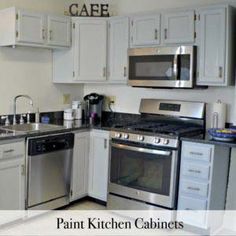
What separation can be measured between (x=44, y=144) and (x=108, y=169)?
2.55ft

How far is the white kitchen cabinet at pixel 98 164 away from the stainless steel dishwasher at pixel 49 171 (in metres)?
A: 0.31

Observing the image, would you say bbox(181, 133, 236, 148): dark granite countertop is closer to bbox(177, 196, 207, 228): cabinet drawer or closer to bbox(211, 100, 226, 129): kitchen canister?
bbox(211, 100, 226, 129): kitchen canister

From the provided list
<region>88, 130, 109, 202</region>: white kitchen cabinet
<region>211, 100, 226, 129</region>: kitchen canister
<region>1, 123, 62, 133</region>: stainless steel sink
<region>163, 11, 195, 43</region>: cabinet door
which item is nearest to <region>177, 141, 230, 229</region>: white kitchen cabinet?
<region>211, 100, 226, 129</region>: kitchen canister

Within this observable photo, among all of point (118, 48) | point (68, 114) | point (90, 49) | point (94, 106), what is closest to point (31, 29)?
point (90, 49)

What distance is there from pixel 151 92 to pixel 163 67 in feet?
1.91

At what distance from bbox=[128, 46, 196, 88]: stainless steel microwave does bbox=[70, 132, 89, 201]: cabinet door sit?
0.85m

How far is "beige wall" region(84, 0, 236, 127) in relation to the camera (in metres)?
3.74

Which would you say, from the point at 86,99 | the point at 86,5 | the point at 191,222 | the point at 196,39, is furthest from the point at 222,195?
the point at 86,5

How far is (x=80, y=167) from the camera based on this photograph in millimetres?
4055

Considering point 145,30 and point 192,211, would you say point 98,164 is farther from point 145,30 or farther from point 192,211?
point 145,30

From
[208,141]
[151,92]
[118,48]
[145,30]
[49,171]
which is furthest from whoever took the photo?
[151,92]

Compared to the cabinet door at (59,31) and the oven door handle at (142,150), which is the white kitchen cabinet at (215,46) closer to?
the oven door handle at (142,150)

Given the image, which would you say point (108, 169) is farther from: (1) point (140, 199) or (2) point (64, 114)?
(2) point (64, 114)

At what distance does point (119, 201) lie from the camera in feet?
12.5
